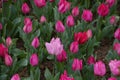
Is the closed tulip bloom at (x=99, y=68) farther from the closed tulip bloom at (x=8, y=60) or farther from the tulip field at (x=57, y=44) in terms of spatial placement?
the closed tulip bloom at (x=8, y=60)

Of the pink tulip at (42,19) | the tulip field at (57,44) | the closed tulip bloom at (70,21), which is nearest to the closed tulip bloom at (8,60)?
the tulip field at (57,44)

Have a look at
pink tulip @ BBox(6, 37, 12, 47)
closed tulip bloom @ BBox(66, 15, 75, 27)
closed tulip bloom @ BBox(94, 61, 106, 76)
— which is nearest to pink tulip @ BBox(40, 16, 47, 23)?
closed tulip bloom @ BBox(66, 15, 75, 27)

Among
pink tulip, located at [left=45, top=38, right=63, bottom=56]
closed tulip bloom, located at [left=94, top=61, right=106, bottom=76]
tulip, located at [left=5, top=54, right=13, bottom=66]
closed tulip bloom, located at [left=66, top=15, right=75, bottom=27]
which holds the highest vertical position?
closed tulip bloom, located at [left=66, top=15, right=75, bottom=27]

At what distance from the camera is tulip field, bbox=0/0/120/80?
8.09 feet

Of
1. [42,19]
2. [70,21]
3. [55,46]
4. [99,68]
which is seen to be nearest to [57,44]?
[55,46]

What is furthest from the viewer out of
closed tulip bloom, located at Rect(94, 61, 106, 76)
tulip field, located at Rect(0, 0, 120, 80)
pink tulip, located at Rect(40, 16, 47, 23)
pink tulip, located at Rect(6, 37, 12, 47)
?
pink tulip, located at Rect(40, 16, 47, 23)

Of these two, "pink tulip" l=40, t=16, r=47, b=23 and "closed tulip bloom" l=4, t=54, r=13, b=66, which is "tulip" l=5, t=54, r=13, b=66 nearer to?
"closed tulip bloom" l=4, t=54, r=13, b=66

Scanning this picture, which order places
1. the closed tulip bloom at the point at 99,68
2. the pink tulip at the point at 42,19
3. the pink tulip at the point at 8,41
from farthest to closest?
the pink tulip at the point at 42,19 < the pink tulip at the point at 8,41 < the closed tulip bloom at the point at 99,68

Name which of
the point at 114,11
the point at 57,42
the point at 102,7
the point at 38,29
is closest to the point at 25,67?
the point at 38,29

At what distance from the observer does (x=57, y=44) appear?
2.39 m

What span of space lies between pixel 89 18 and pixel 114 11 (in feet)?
2.23

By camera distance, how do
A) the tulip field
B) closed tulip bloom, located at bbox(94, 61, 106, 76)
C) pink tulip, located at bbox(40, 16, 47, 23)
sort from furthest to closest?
pink tulip, located at bbox(40, 16, 47, 23) → the tulip field → closed tulip bloom, located at bbox(94, 61, 106, 76)

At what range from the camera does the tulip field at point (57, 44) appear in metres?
2.47

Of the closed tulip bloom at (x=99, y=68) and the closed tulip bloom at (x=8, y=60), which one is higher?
the closed tulip bloom at (x=8, y=60)
